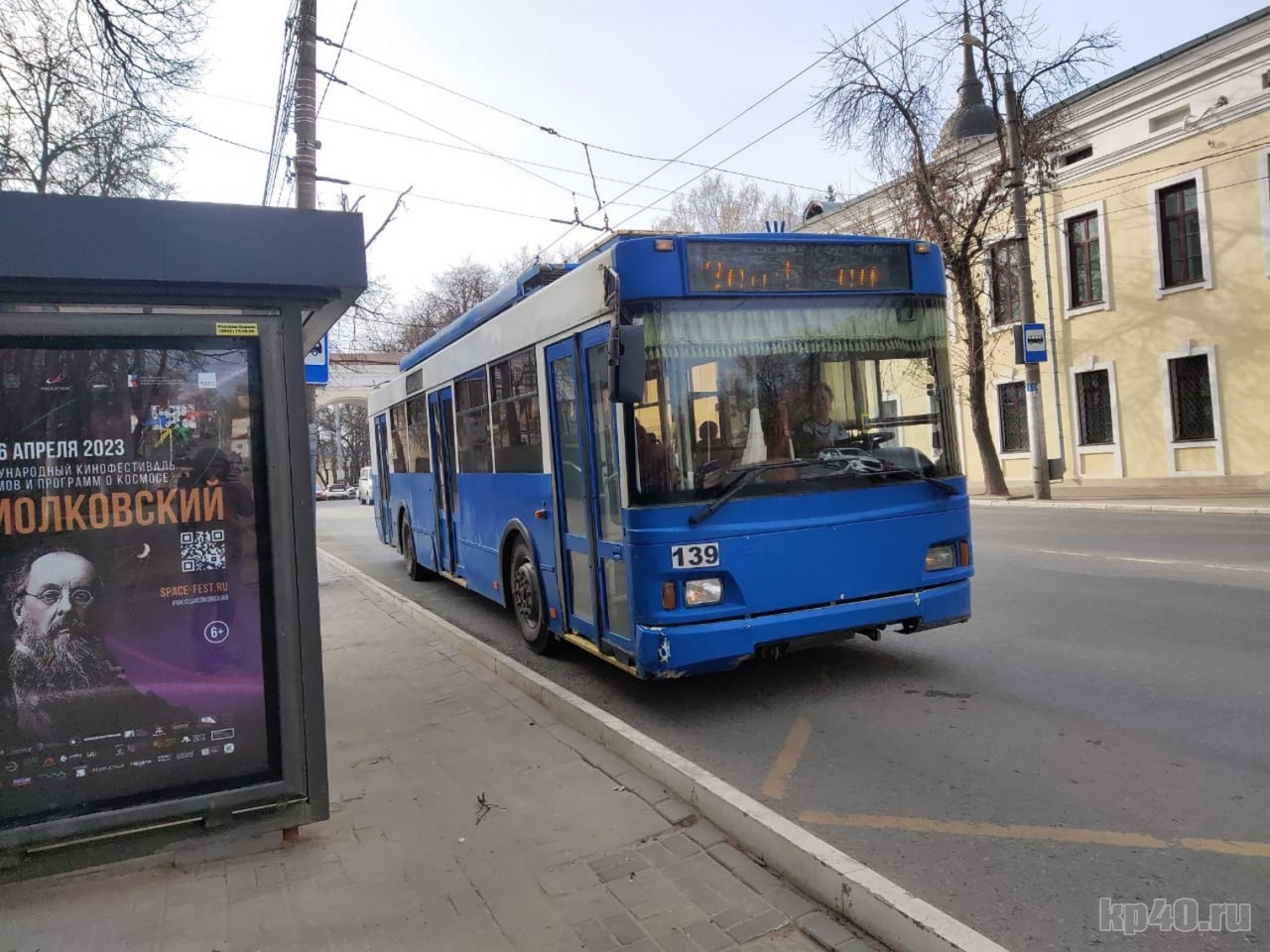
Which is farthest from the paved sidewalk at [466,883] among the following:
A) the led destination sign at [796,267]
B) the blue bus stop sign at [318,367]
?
the blue bus stop sign at [318,367]

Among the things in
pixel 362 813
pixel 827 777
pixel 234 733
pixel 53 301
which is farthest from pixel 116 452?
pixel 827 777

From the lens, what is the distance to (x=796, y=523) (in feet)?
17.9

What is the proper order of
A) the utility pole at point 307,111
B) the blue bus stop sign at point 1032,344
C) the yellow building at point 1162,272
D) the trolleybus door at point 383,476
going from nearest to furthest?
the utility pole at point 307,111 → the trolleybus door at point 383,476 → the yellow building at point 1162,272 → the blue bus stop sign at point 1032,344

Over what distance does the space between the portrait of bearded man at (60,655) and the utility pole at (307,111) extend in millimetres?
7753

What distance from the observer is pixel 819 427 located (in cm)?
560

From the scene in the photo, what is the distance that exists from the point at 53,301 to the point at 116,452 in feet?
2.08

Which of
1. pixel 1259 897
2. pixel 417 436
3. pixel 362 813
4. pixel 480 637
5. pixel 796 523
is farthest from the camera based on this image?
pixel 417 436

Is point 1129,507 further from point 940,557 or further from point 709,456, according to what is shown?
point 709,456

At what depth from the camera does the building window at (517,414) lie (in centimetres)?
704

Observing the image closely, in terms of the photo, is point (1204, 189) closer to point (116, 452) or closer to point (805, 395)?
point (805, 395)

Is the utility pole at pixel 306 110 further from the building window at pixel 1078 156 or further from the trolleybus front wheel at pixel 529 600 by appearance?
the building window at pixel 1078 156

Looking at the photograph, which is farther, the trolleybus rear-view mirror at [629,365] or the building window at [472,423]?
the building window at [472,423]

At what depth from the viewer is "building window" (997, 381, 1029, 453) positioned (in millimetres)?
→ 25234

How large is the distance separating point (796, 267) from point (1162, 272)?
1936 cm
